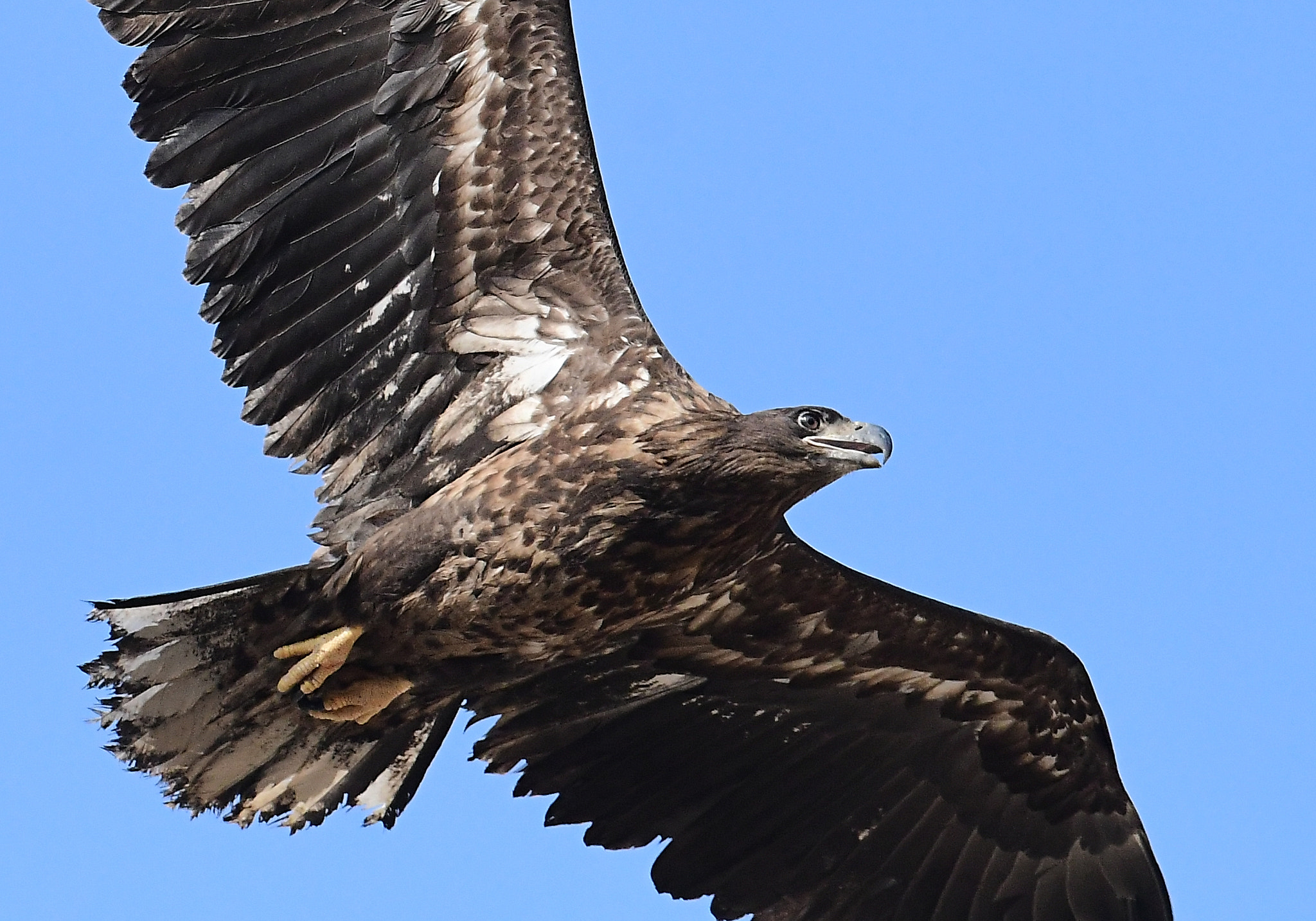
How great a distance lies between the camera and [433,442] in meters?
9.29

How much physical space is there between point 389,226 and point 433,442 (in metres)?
0.94

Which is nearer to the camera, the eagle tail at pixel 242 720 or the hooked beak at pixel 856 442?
the hooked beak at pixel 856 442

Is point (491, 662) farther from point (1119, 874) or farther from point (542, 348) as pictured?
point (1119, 874)

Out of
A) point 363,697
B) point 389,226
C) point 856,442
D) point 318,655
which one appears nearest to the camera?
point 856,442

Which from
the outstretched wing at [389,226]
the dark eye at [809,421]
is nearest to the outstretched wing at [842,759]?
the outstretched wing at [389,226]

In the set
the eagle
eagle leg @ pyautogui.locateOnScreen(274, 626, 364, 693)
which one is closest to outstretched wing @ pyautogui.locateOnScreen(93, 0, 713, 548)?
the eagle

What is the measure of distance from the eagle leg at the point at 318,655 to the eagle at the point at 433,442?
0.01 metres

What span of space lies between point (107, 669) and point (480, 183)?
257 centimetres

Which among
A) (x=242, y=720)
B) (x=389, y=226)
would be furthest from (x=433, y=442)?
(x=242, y=720)

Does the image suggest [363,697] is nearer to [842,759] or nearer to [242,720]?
[242,720]

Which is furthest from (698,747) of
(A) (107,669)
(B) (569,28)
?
(B) (569,28)

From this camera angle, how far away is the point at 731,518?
8.58m

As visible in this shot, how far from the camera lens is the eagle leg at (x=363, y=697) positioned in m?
9.33

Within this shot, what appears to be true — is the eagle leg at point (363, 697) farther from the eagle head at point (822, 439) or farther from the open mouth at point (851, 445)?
the open mouth at point (851, 445)
